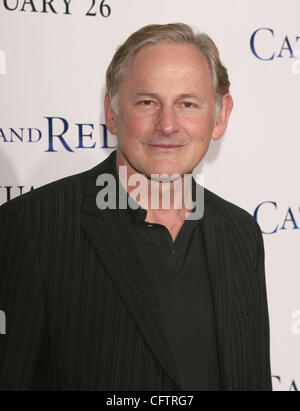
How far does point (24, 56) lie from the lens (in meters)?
2.10

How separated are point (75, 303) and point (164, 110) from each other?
Answer: 2.07 feet

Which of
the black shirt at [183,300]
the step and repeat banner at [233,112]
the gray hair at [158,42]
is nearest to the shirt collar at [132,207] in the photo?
the black shirt at [183,300]

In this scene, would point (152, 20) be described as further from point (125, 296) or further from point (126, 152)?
point (125, 296)

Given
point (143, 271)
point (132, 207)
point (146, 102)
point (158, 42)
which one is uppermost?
point (158, 42)

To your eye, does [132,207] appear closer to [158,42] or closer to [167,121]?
[167,121]

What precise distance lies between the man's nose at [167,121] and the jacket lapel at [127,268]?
28 centimetres

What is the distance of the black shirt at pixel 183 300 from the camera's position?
1.69 m

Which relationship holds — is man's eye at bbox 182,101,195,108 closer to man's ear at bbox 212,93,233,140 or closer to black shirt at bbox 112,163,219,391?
man's ear at bbox 212,93,233,140

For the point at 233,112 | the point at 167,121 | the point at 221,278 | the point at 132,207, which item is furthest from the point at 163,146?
the point at 233,112

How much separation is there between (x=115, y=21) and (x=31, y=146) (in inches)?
23.1

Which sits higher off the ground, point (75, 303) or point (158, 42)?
point (158, 42)

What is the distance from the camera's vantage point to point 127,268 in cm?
164

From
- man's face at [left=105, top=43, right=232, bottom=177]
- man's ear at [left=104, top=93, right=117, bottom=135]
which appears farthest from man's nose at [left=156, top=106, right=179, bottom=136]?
man's ear at [left=104, top=93, right=117, bottom=135]
